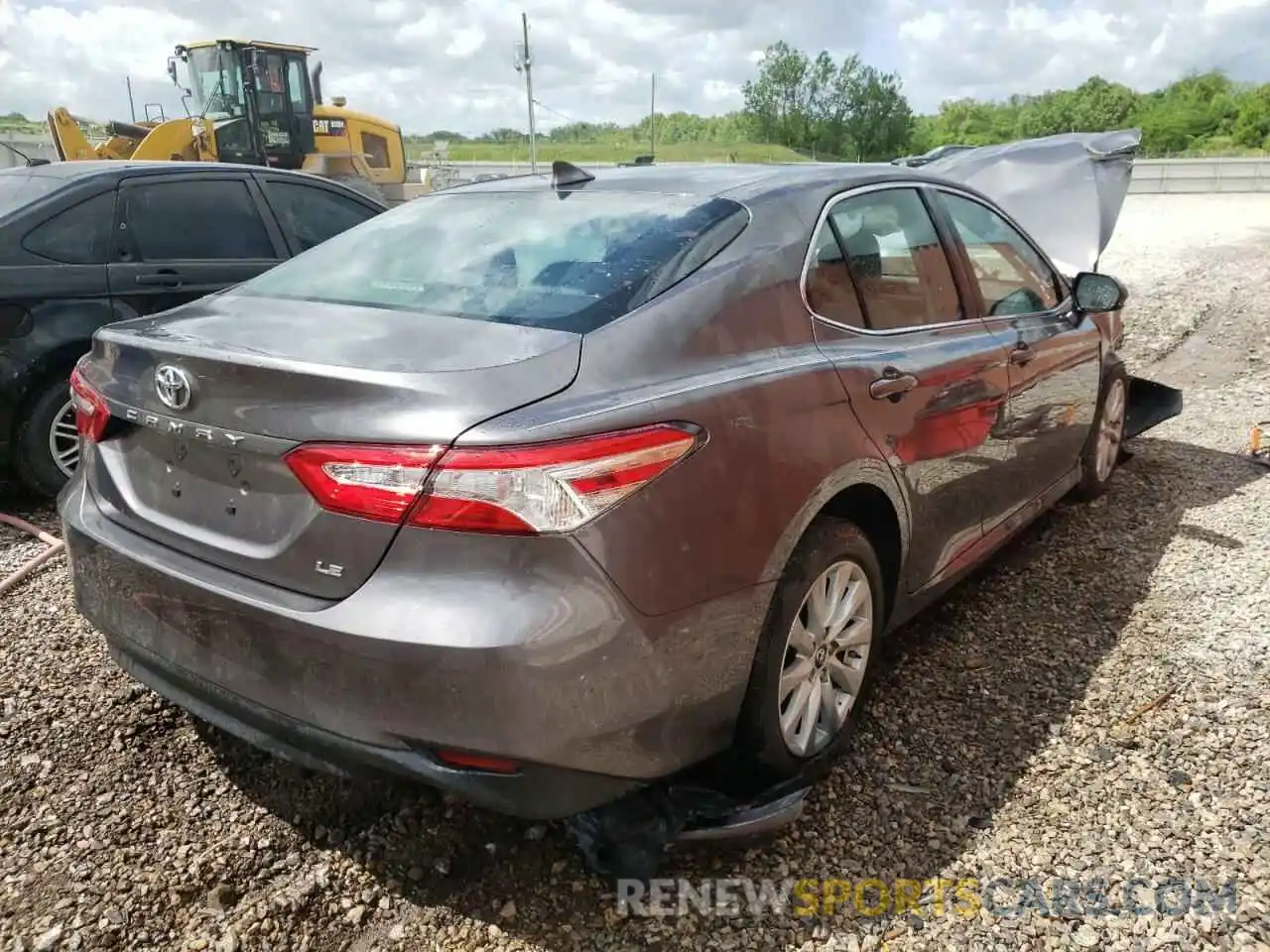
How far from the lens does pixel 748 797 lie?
2.51 meters

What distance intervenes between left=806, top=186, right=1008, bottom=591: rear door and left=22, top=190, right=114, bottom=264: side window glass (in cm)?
394

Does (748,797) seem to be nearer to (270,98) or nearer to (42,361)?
(42,361)

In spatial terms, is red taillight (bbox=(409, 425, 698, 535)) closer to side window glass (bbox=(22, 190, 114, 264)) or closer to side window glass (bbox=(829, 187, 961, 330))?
side window glass (bbox=(829, 187, 961, 330))

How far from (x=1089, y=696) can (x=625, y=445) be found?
6.92ft

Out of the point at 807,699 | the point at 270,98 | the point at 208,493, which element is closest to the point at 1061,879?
the point at 807,699

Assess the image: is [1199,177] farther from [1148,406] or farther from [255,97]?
[1148,406]

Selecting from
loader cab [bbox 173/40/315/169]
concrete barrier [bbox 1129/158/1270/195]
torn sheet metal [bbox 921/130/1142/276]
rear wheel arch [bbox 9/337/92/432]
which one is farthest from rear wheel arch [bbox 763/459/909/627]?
concrete barrier [bbox 1129/158/1270/195]

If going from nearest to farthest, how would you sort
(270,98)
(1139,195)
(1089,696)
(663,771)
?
(663,771) < (1089,696) < (270,98) < (1139,195)

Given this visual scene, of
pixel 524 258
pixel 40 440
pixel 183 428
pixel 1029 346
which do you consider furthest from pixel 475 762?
pixel 40 440

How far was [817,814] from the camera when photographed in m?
2.64

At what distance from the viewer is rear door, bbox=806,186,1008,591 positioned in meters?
2.76

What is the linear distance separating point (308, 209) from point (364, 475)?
186 inches

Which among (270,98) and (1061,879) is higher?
(270,98)

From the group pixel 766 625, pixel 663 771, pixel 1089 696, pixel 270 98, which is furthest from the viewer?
pixel 270 98
